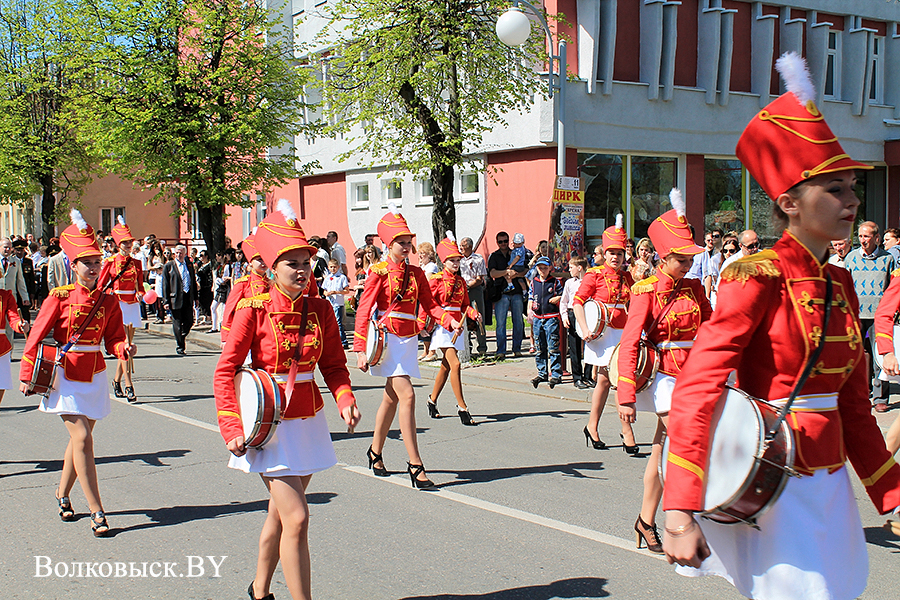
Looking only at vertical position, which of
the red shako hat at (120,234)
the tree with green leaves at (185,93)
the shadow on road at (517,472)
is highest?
the tree with green leaves at (185,93)

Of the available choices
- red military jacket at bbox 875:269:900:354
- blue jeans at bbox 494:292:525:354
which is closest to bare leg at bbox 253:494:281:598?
red military jacket at bbox 875:269:900:354

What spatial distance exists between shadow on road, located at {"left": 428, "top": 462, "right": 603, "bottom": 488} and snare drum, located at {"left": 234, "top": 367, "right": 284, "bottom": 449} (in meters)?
3.25

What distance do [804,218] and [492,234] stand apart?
65.2 feet

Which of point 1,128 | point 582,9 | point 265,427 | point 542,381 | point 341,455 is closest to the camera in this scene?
point 265,427

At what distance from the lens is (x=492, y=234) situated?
73.9ft

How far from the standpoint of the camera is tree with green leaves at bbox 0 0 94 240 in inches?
1254

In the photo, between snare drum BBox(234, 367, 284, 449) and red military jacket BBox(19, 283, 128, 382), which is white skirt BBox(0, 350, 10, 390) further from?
snare drum BBox(234, 367, 284, 449)

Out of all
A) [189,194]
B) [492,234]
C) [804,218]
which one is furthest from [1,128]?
[804,218]

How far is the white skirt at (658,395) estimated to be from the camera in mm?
5785

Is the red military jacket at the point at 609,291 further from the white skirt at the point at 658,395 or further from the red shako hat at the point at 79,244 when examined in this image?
the red shako hat at the point at 79,244

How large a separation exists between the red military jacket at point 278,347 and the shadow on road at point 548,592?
123 cm

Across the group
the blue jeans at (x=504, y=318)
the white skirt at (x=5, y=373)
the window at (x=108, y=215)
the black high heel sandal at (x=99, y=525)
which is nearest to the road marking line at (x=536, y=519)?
the black high heel sandal at (x=99, y=525)

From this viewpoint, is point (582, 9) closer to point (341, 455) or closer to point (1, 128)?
point (341, 455)

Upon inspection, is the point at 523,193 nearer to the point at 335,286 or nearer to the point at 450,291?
the point at 335,286
